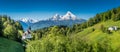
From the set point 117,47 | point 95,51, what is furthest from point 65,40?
point 117,47

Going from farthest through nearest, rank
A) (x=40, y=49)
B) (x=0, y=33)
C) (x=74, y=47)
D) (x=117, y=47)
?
(x=0, y=33) < (x=117, y=47) < (x=40, y=49) < (x=74, y=47)

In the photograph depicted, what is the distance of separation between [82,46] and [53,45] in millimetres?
8204

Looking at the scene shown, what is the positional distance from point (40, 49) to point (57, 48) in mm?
6689

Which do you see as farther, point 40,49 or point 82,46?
point 40,49

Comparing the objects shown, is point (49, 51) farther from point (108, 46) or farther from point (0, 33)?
point (0, 33)

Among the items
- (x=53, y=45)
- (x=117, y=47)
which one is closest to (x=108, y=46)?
(x=53, y=45)

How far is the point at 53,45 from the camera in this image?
8481 cm

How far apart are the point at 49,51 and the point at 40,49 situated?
3.10m

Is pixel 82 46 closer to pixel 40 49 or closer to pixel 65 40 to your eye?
pixel 65 40

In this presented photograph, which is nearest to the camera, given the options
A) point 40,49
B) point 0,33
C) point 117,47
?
point 40,49

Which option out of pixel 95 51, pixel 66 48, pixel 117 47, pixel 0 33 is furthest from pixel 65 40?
pixel 0 33

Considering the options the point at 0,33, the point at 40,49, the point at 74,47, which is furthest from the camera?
the point at 0,33

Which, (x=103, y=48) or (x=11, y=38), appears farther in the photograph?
(x=11, y=38)

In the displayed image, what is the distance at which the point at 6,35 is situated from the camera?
137375 mm
